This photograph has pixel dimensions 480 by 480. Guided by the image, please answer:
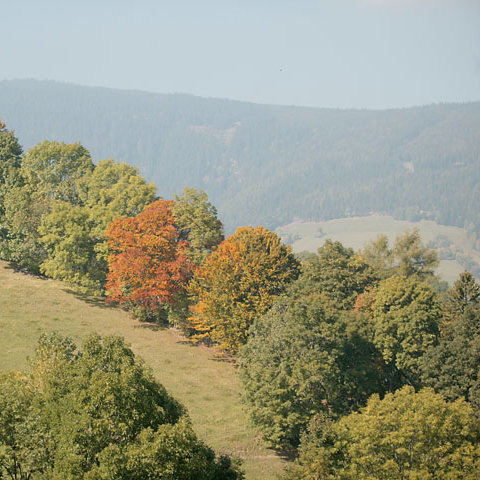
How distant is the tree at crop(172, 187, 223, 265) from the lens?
8225 centimetres

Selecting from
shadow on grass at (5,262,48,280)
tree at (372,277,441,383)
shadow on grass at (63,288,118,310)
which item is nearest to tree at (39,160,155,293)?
shadow on grass at (63,288,118,310)

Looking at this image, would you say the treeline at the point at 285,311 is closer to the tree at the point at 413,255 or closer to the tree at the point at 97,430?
the tree at the point at 97,430

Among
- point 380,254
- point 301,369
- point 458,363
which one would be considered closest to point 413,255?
point 380,254

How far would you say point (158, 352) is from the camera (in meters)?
72.2

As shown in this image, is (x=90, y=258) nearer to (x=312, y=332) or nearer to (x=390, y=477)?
(x=312, y=332)

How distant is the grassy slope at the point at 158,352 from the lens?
54.7 metres

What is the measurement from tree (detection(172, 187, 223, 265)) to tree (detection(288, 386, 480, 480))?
42336 mm

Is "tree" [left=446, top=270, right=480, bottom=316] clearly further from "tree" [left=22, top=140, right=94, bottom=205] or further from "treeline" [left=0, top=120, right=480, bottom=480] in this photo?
"tree" [left=22, top=140, right=94, bottom=205]

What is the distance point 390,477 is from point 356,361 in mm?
22045

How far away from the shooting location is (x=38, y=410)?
3219cm

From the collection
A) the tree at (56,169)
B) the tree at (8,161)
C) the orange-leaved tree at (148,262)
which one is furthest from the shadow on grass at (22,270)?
the orange-leaved tree at (148,262)

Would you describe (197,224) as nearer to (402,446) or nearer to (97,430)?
(402,446)

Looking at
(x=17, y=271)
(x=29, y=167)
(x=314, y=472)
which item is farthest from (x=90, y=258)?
(x=314, y=472)

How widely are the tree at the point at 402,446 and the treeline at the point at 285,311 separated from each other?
0.31ft
